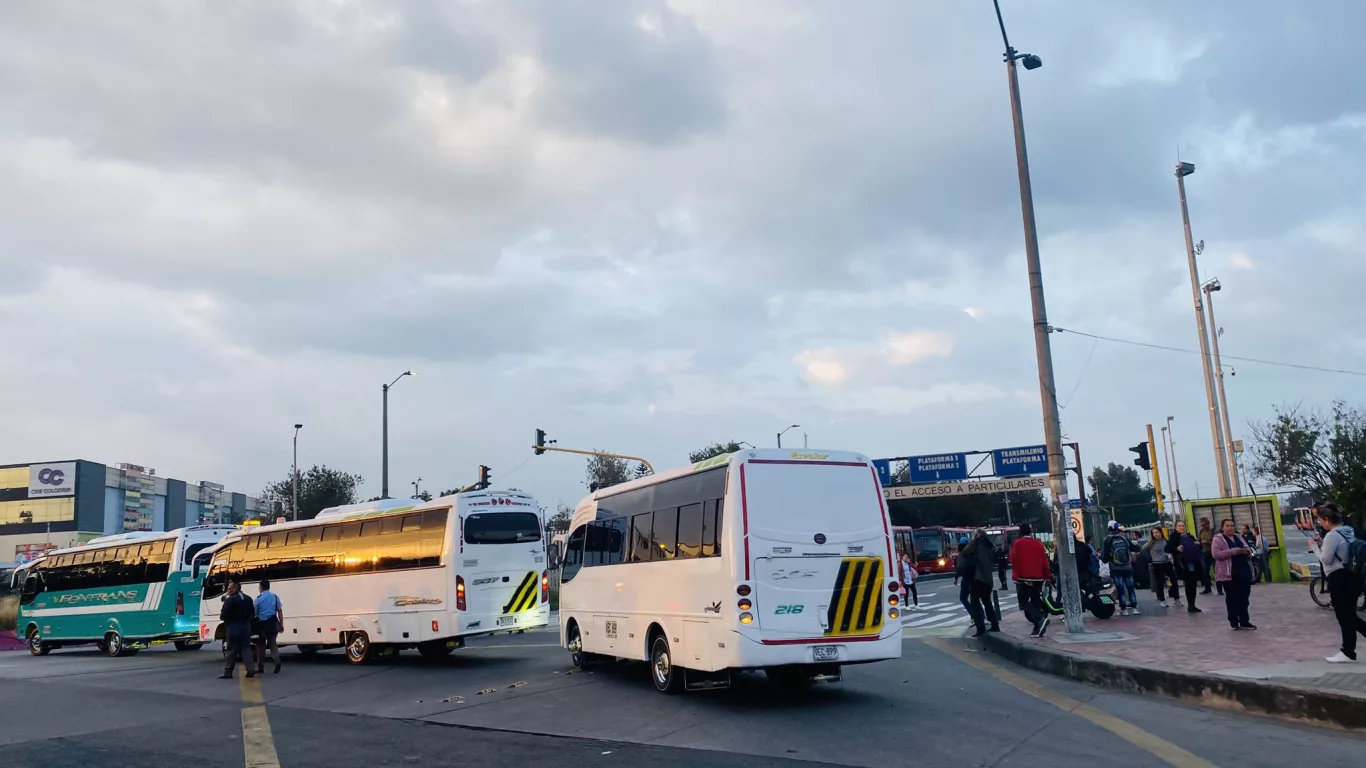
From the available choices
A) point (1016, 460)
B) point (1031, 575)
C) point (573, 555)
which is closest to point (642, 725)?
point (573, 555)

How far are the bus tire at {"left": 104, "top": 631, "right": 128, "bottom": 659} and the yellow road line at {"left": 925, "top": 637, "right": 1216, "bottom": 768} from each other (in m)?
23.3

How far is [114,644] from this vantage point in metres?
27.8

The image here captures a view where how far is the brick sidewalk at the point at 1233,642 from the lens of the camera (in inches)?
411

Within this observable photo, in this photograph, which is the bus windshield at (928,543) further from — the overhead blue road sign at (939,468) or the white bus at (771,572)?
the white bus at (771,572)

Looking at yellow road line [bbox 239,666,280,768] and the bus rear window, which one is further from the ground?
the bus rear window

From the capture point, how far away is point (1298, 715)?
9.28 metres

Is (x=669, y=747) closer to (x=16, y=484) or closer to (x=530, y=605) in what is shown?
(x=530, y=605)

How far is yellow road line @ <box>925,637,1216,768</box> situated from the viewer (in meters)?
8.01

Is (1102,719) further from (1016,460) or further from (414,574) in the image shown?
(1016,460)

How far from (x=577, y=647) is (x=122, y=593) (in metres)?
18.0

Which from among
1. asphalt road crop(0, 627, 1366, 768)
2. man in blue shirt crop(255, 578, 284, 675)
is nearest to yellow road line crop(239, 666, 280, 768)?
asphalt road crop(0, 627, 1366, 768)

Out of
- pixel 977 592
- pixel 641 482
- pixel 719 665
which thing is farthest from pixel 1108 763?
pixel 977 592

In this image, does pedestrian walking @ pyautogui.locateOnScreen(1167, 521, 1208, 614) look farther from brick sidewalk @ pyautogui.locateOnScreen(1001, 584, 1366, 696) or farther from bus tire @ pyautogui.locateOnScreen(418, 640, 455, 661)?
bus tire @ pyautogui.locateOnScreen(418, 640, 455, 661)

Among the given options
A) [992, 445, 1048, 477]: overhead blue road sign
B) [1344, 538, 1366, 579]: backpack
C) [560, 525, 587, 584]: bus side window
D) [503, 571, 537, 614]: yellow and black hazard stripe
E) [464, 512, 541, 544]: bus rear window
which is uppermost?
[992, 445, 1048, 477]: overhead blue road sign
